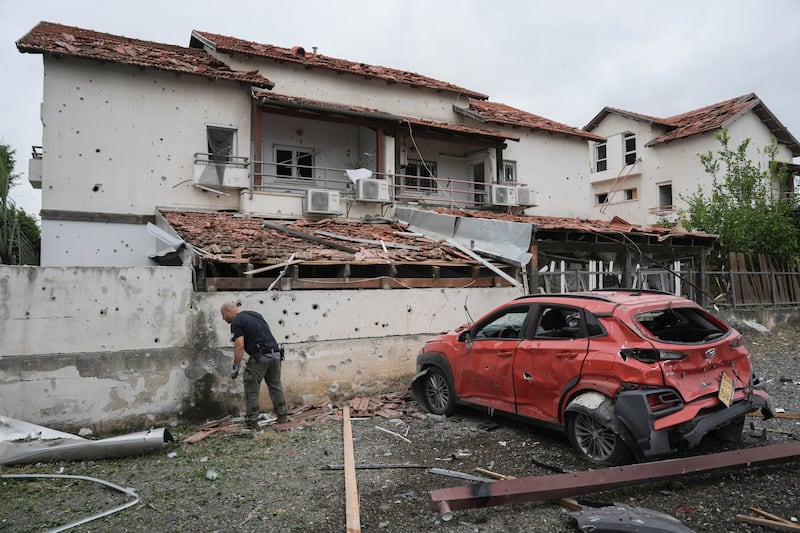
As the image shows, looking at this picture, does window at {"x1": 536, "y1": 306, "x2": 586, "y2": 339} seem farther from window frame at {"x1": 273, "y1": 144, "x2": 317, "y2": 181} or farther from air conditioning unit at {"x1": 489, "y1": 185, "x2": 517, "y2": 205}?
air conditioning unit at {"x1": 489, "y1": 185, "x2": 517, "y2": 205}

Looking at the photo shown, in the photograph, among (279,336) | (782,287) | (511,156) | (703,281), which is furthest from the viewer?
(511,156)

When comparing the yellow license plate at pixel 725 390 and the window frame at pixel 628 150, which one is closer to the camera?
the yellow license plate at pixel 725 390

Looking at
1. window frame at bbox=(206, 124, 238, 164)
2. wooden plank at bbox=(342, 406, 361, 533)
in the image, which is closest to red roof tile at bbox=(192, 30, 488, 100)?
window frame at bbox=(206, 124, 238, 164)

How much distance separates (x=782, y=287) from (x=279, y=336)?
16.8m

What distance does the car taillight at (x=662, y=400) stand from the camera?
15.0 feet

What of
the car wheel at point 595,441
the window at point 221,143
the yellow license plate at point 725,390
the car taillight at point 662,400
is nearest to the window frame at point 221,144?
the window at point 221,143

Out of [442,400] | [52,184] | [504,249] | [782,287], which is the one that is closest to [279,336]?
[442,400]

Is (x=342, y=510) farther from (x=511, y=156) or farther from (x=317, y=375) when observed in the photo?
(x=511, y=156)

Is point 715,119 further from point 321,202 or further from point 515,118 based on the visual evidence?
point 321,202

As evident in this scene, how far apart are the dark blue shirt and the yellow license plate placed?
5.23 metres

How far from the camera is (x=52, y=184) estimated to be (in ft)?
36.4

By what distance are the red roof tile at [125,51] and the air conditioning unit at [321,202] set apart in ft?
10.7

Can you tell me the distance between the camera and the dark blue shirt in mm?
6719

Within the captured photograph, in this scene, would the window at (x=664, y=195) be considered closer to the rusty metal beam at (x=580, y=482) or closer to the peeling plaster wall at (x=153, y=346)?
the peeling plaster wall at (x=153, y=346)
